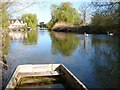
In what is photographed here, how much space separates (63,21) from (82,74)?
1968 inches

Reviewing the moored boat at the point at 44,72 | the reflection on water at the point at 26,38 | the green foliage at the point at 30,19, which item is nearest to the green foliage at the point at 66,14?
the reflection on water at the point at 26,38

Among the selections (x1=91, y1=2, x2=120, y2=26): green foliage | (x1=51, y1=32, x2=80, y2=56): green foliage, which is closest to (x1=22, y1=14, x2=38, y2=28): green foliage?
(x1=51, y1=32, x2=80, y2=56): green foliage

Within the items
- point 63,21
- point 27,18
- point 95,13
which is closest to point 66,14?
point 63,21

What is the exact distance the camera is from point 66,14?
59.7 metres

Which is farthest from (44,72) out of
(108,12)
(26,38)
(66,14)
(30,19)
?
(30,19)

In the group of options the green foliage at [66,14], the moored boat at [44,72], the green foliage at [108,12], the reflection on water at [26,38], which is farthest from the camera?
the green foliage at [66,14]

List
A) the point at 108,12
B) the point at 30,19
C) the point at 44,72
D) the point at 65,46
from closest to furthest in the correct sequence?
the point at 44,72, the point at 108,12, the point at 65,46, the point at 30,19

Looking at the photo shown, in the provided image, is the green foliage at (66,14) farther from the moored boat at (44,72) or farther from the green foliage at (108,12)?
the moored boat at (44,72)

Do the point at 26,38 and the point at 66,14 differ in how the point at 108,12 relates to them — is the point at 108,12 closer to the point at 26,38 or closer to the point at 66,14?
the point at 26,38

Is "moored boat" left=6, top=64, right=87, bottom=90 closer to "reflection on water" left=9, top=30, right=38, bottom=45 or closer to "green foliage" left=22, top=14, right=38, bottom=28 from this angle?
"reflection on water" left=9, top=30, right=38, bottom=45

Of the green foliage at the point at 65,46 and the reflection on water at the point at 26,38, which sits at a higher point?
the reflection on water at the point at 26,38

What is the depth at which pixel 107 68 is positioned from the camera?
39.3 feet

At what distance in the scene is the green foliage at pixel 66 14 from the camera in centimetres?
5847

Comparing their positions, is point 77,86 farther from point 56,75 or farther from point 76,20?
point 76,20
